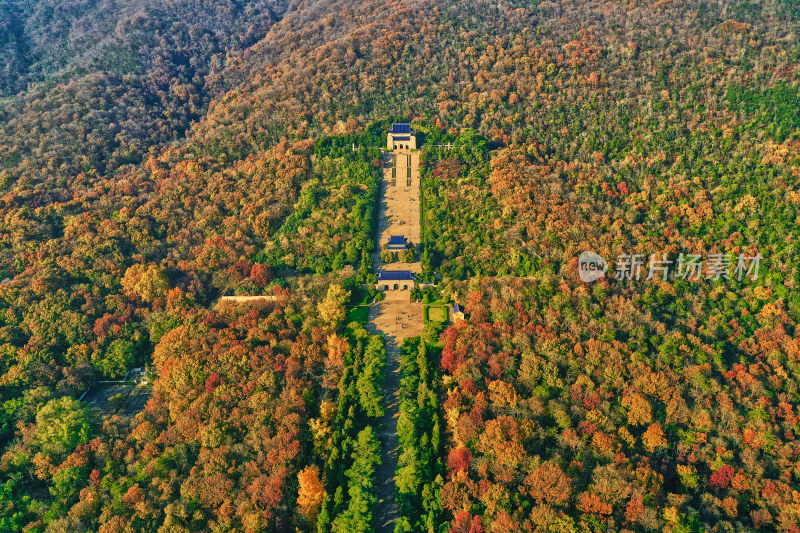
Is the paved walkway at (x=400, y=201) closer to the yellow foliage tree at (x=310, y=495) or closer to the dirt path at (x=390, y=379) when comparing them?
the dirt path at (x=390, y=379)

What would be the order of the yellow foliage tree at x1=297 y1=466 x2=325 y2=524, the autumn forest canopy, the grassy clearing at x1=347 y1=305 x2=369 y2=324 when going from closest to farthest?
the yellow foliage tree at x1=297 y1=466 x2=325 y2=524, the autumn forest canopy, the grassy clearing at x1=347 y1=305 x2=369 y2=324

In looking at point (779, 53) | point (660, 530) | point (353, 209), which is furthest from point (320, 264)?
point (779, 53)

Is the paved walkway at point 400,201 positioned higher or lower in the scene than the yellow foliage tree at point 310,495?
higher

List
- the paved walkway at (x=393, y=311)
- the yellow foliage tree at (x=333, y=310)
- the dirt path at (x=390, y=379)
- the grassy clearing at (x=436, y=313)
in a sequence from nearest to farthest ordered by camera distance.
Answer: the dirt path at (x=390, y=379) < the paved walkway at (x=393, y=311) < the yellow foliage tree at (x=333, y=310) < the grassy clearing at (x=436, y=313)

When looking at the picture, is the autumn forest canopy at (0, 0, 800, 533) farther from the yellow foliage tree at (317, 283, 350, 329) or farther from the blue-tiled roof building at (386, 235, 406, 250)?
the blue-tiled roof building at (386, 235, 406, 250)

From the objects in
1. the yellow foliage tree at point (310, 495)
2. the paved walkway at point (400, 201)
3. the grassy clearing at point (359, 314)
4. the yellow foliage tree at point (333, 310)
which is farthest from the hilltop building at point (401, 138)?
the yellow foliage tree at point (310, 495)

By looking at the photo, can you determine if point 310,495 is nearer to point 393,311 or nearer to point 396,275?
point 393,311

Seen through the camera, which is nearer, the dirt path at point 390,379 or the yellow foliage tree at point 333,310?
the dirt path at point 390,379

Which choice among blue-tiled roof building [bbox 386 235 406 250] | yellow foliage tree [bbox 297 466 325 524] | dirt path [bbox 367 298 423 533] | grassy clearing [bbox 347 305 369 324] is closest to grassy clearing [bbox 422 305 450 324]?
dirt path [bbox 367 298 423 533]
